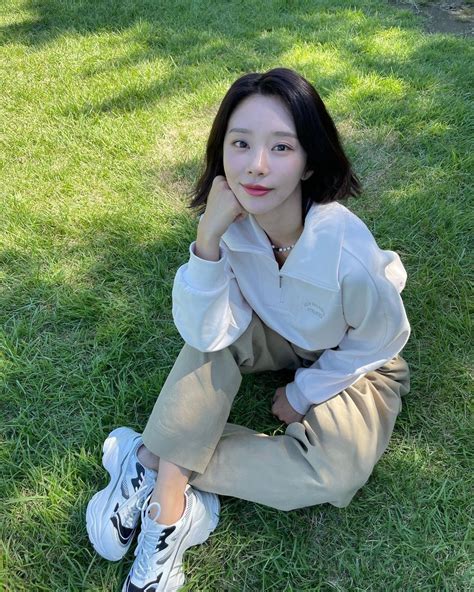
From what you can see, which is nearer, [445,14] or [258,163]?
[258,163]

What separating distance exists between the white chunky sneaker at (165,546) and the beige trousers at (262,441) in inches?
3.7

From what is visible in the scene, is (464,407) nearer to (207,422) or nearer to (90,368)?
(207,422)

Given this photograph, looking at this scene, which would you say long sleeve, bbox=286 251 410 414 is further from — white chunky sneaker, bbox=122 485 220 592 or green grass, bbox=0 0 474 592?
white chunky sneaker, bbox=122 485 220 592

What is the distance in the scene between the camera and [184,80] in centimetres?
359

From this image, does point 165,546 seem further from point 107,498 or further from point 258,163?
point 258,163

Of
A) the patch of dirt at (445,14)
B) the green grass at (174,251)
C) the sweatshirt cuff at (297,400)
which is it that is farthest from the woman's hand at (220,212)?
the patch of dirt at (445,14)

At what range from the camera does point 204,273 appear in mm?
1477

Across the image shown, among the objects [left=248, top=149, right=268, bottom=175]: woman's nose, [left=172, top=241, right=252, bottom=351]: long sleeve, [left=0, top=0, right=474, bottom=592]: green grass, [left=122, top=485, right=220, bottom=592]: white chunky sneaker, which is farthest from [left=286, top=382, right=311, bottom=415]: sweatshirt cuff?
[left=248, top=149, right=268, bottom=175]: woman's nose

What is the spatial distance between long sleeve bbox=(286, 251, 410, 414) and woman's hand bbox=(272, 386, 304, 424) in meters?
0.03

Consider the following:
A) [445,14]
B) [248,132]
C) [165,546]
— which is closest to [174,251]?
[248,132]

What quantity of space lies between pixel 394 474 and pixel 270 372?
0.56 metres

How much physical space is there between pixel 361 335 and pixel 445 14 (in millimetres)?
3987

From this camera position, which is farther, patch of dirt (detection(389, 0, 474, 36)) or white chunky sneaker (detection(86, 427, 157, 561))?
patch of dirt (detection(389, 0, 474, 36))

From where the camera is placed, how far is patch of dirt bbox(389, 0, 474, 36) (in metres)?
4.24
